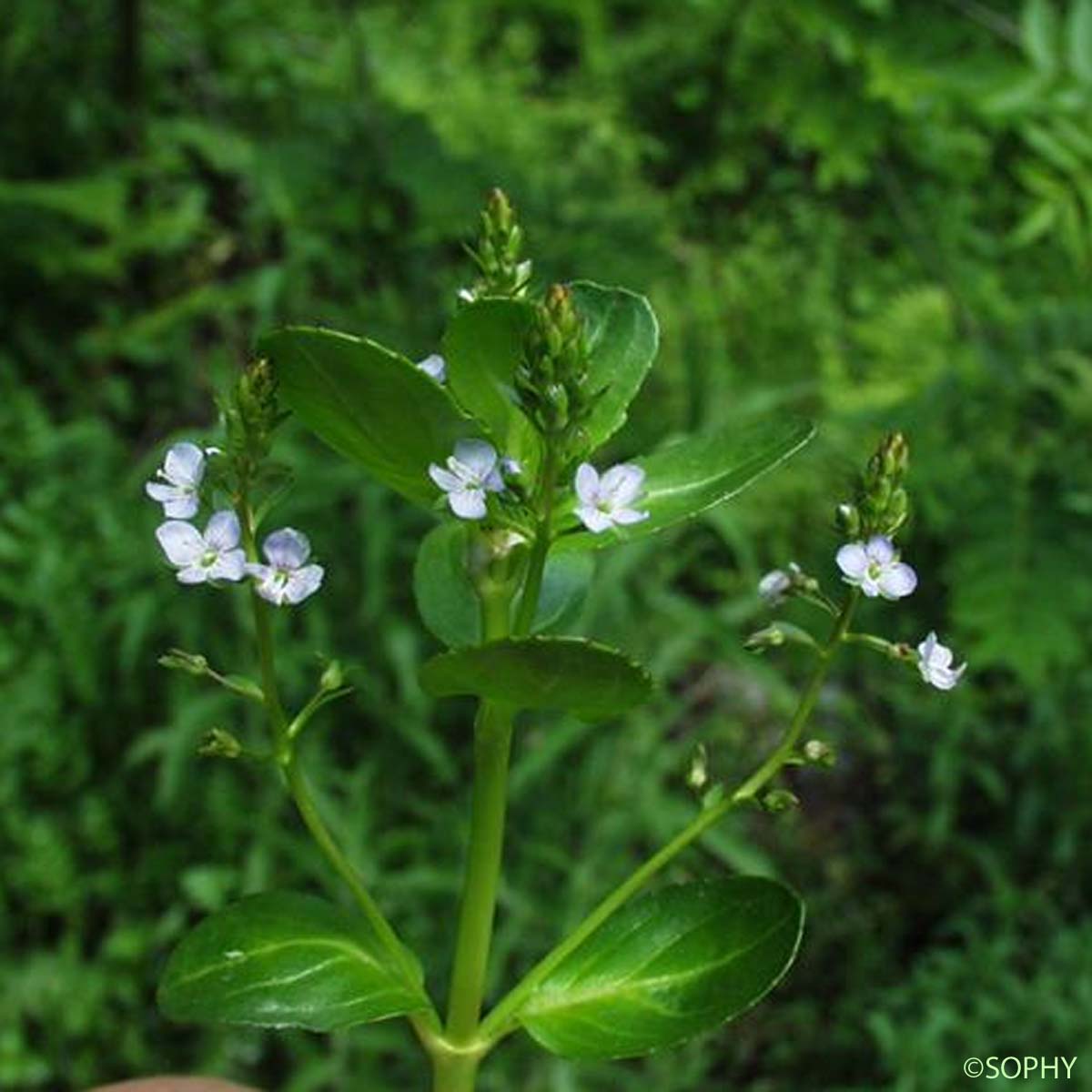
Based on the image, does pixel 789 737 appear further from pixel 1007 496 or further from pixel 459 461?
pixel 1007 496

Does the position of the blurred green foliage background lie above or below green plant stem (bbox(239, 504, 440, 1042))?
below

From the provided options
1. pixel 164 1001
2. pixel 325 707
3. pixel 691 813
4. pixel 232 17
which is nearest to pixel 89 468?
pixel 325 707

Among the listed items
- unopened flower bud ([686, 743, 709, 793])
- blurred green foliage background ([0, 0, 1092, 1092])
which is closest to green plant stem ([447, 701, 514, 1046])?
unopened flower bud ([686, 743, 709, 793])

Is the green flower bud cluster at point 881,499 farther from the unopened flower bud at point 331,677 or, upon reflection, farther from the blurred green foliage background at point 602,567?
the blurred green foliage background at point 602,567

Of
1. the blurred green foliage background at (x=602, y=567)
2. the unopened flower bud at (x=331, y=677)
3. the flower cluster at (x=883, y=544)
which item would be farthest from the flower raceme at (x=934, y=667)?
the blurred green foliage background at (x=602, y=567)

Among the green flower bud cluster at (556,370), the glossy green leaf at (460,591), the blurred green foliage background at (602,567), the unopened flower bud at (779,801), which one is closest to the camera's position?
the green flower bud cluster at (556,370)

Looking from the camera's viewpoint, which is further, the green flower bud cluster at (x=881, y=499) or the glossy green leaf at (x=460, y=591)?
the glossy green leaf at (x=460, y=591)

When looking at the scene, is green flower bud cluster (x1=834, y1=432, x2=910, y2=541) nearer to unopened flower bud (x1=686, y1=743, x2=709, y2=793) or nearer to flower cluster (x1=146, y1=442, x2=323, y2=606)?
unopened flower bud (x1=686, y1=743, x2=709, y2=793)
